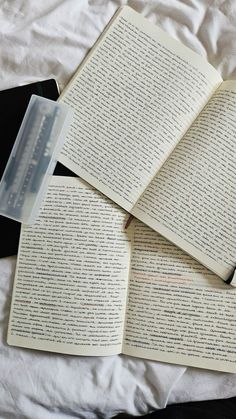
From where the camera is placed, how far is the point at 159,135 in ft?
2.11

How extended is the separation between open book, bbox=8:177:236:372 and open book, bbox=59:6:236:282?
0.03 metres

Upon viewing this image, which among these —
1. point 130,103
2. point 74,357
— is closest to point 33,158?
point 130,103

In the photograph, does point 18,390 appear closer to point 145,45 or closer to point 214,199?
point 214,199

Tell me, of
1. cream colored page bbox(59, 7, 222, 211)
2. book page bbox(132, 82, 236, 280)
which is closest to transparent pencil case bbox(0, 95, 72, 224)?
cream colored page bbox(59, 7, 222, 211)

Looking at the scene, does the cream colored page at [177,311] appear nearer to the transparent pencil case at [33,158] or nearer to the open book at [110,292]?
the open book at [110,292]

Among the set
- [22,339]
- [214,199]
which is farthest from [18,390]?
[214,199]

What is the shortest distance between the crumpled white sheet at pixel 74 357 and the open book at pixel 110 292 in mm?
18

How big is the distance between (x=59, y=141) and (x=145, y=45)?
0.17 meters

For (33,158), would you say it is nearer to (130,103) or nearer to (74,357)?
(130,103)

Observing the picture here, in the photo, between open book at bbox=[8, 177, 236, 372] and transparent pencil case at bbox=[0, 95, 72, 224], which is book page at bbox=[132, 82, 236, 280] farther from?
transparent pencil case at bbox=[0, 95, 72, 224]

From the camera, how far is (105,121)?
2.16 ft

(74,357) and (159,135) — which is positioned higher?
(159,135)

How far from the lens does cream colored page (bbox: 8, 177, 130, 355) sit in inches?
24.1

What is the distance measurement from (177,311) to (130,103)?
265mm
